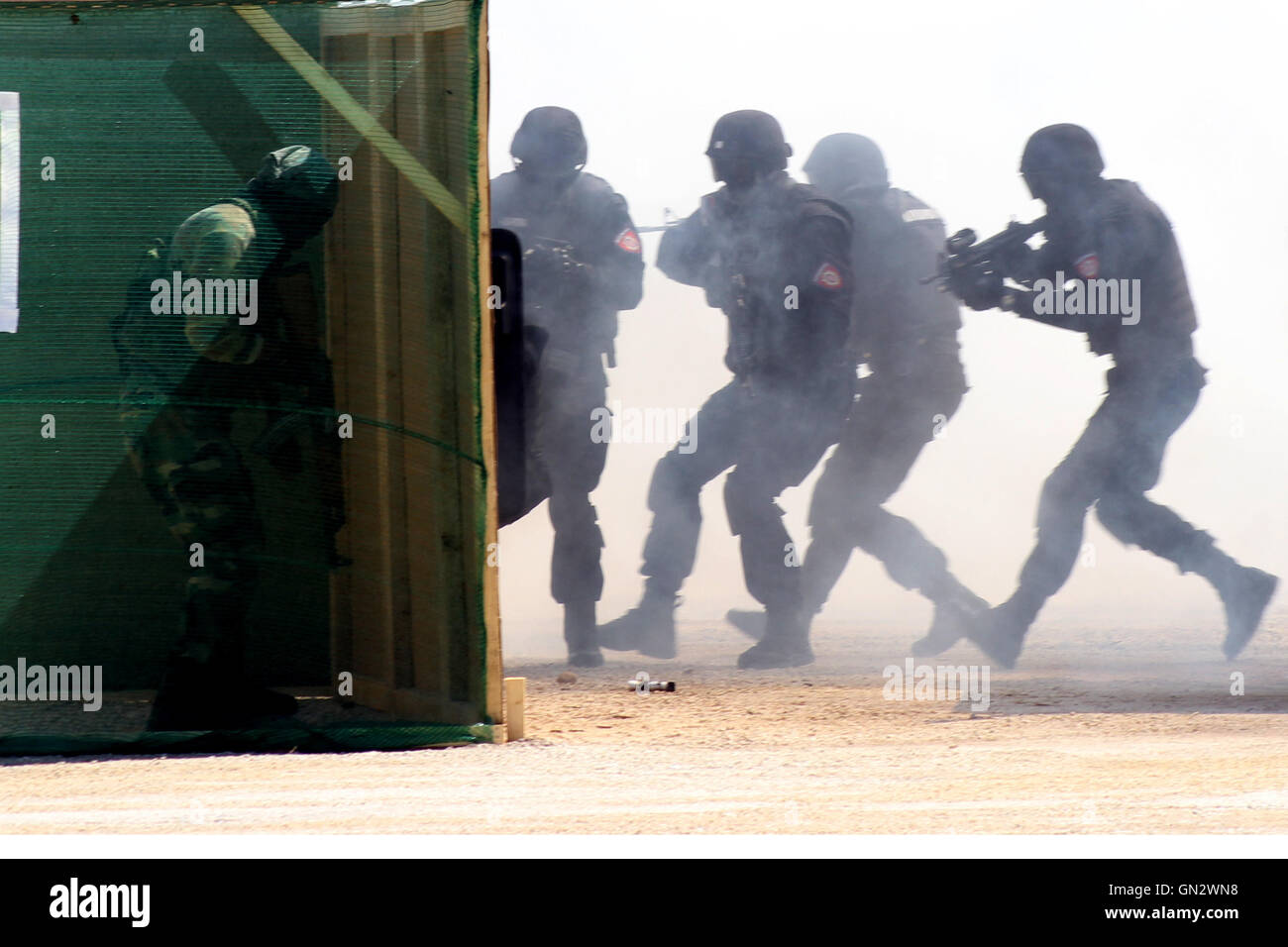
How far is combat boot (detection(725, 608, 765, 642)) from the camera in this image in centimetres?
950

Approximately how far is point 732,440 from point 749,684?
143 cm

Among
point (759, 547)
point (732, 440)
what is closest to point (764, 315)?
point (732, 440)

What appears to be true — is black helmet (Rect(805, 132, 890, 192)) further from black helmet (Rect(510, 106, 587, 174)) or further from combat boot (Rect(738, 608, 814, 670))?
combat boot (Rect(738, 608, 814, 670))

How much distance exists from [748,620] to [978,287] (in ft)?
8.38

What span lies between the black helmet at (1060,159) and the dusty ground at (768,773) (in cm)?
270

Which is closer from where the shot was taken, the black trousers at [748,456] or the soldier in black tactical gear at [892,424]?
the black trousers at [748,456]

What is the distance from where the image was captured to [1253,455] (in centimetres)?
1106

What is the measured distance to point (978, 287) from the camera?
852 centimetres

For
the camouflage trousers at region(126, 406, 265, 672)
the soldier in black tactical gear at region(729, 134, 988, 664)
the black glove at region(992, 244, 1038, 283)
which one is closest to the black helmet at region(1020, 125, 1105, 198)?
the black glove at region(992, 244, 1038, 283)

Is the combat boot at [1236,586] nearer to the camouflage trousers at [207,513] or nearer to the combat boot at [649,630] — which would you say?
the combat boot at [649,630]

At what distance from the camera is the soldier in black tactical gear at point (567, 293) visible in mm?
8336

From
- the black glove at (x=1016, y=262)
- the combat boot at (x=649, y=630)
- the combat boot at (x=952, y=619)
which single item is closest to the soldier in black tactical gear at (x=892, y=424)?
the combat boot at (x=952, y=619)

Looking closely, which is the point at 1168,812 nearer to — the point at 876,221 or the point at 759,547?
the point at 759,547

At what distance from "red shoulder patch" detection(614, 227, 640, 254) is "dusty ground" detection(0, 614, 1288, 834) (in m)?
2.35
